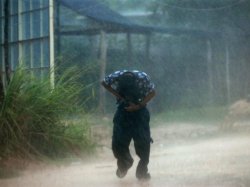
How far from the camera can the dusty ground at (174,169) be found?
7.01 metres

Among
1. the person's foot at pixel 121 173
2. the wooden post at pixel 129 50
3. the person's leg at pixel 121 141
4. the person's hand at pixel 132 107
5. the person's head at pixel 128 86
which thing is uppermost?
the person's head at pixel 128 86

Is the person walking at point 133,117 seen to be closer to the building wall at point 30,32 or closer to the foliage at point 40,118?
the foliage at point 40,118

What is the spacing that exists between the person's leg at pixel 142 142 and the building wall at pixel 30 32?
234 inches

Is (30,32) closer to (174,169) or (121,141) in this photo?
(174,169)

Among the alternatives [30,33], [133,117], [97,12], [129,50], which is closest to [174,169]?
[133,117]

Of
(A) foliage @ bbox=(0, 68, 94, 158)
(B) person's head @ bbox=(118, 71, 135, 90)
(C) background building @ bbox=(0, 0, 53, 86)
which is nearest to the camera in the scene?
(B) person's head @ bbox=(118, 71, 135, 90)

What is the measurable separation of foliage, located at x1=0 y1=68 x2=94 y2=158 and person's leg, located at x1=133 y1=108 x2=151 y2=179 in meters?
2.54

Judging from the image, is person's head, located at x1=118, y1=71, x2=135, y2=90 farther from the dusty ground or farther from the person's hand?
the dusty ground

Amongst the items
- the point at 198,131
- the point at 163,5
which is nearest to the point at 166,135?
the point at 198,131

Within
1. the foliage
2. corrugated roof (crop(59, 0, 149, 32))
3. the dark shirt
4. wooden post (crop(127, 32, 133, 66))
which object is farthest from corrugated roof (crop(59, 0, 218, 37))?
the dark shirt

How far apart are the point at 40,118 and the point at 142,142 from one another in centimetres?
266

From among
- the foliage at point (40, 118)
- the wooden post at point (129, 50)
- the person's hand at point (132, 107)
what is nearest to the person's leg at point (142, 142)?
the person's hand at point (132, 107)

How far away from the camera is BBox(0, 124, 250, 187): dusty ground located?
23.0 ft

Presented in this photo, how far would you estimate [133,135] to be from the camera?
708cm
